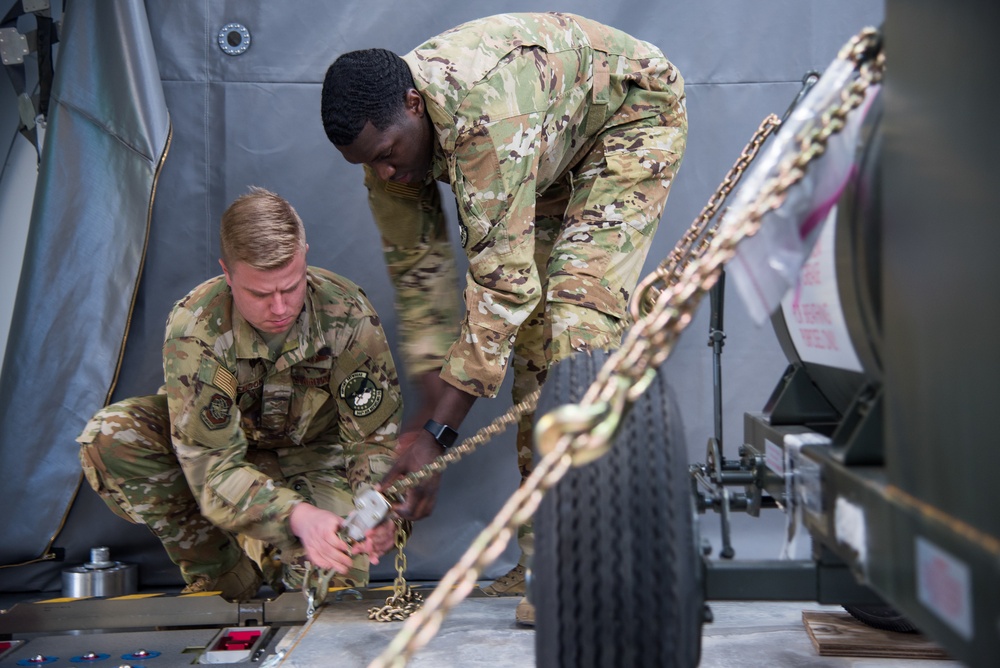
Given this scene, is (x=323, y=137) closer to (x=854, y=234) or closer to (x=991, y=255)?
(x=854, y=234)

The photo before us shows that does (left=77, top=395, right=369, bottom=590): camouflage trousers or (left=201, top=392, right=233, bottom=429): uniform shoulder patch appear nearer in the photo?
(left=201, top=392, right=233, bottom=429): uniform shoulder patch

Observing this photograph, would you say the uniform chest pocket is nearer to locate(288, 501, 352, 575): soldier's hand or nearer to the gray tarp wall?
the gray tarp wall

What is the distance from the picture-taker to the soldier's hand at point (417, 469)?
1730mm

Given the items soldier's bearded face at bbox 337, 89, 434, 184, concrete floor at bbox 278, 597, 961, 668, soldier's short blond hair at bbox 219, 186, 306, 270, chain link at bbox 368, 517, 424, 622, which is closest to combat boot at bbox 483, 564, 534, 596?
concrete floor at bbox 278, 597, 961, 668

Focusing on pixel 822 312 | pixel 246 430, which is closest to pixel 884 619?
pixel 822 312

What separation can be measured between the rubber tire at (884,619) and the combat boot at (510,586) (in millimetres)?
807

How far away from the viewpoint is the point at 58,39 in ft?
8.66

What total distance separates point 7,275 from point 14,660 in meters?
1.19

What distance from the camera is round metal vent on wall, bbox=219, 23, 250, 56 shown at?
8.75 feet

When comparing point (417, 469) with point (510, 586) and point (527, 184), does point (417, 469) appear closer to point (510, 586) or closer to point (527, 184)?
point (527, 184)

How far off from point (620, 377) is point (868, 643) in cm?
122

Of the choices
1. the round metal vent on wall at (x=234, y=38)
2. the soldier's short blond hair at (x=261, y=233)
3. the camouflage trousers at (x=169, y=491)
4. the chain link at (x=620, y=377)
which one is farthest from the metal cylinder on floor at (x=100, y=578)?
the chain link at (x=620, y=377)

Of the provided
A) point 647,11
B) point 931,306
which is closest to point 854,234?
point 931,306

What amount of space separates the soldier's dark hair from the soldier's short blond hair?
415 mm
